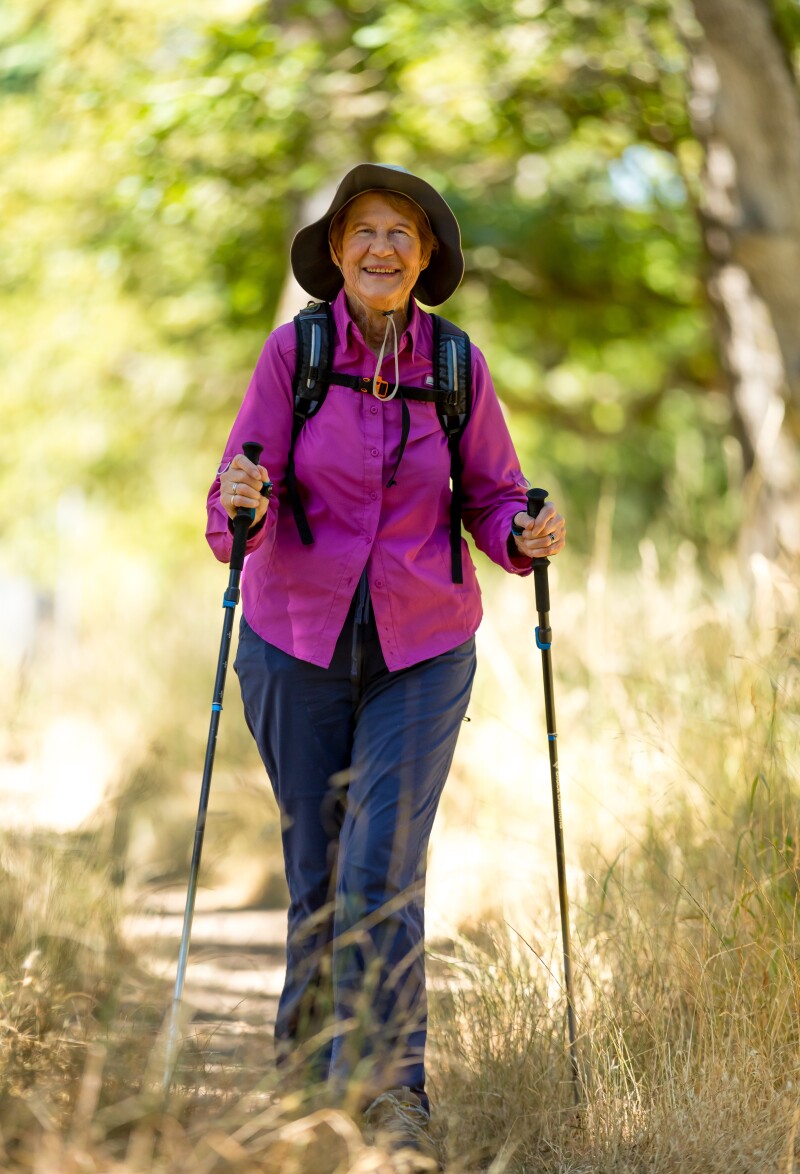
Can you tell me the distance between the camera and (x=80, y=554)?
1459 cm

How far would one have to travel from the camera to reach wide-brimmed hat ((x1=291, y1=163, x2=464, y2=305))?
11.7ft

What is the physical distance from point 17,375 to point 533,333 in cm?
555

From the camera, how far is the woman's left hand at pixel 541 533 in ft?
11.3

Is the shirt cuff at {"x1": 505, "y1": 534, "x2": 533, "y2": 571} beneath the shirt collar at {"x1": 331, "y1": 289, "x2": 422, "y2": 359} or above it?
beneath

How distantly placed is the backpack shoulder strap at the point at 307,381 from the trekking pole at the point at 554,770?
567 mm

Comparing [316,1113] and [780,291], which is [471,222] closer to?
[780,291]

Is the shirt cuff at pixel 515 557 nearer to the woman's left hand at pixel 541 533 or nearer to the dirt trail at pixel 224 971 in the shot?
the woman's left hand at pixel 541 533

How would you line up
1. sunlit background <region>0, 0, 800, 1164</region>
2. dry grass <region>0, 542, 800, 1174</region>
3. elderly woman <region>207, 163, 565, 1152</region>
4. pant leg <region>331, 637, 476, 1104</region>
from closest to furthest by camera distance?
dry grass <region>0, 542, 800, 1174</region>, pant leg <region>331, 637, 476, 1104</region>, elderly woman <region>207, 163, 565, 1152</region>, sunlit background <region>0, 0, 800, 1164</region>

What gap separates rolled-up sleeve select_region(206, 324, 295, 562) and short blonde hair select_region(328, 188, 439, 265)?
1.25 feet

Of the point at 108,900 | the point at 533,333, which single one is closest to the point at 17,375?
the point at 533,333

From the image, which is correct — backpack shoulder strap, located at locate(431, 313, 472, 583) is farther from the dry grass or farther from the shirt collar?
the dry grass

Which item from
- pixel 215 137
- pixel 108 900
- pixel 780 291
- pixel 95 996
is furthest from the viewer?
pixel 215 137

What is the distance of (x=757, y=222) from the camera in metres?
8.38

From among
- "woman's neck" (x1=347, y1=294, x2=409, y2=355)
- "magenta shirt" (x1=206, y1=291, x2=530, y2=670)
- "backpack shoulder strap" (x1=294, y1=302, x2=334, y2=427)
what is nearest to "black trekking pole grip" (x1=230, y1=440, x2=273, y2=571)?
"magenta shirt" (x1=206, y1=291, x2=530, y2=670)
